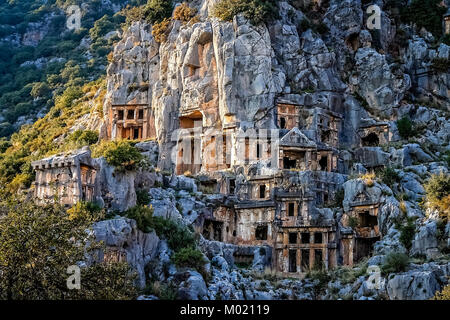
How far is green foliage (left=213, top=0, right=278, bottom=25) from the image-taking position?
7722 centimetres

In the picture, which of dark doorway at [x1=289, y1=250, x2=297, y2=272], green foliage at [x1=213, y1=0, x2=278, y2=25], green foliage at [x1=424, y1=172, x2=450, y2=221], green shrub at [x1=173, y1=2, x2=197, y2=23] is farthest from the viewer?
green shrub at [x1=173, y1=2, x2=197, y2=23]

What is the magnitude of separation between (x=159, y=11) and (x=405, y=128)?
32.0 m

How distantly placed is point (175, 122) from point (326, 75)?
55.0 feet

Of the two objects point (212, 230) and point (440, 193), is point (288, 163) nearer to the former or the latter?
point (212, 230)

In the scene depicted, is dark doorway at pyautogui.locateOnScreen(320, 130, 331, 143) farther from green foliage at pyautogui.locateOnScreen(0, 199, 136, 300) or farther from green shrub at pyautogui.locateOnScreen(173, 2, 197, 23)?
green foliage at pyautogui.locateOnScreen(0, 199, 136, 300)

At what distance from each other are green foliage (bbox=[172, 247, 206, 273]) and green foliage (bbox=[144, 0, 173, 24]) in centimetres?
4620

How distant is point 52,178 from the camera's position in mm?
48594

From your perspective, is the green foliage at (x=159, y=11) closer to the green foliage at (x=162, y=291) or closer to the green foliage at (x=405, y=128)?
the green foliage at (x=405, y=128)

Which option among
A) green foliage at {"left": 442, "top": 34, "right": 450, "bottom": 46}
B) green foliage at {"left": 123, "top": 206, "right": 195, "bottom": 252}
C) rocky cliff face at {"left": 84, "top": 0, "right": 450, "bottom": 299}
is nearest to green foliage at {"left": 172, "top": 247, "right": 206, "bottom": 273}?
green foliage at {"left": 123, "top": 206, "right": 195, "bottom": 252}

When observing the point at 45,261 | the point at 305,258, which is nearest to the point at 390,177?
the point at 305,258

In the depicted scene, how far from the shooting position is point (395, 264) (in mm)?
48656
